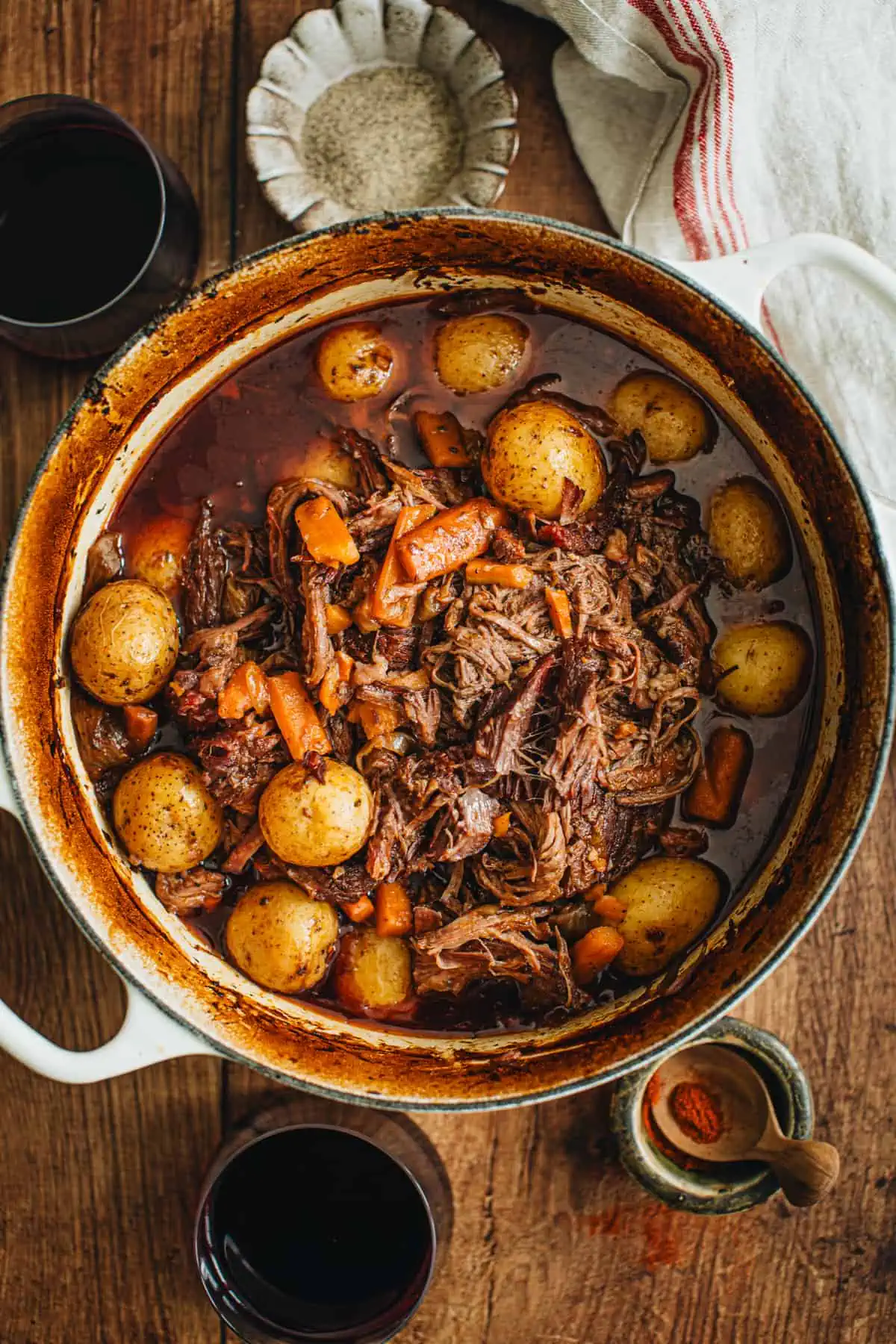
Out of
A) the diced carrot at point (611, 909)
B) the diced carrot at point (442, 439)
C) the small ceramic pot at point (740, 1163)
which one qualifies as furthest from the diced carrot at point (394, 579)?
the small ceramic pot at point (740, 1163)

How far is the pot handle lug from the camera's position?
1566mm

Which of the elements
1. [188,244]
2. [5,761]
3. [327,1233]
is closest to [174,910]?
[5,761]

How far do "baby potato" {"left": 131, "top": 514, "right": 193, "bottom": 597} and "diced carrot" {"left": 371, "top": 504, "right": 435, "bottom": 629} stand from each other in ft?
1.23

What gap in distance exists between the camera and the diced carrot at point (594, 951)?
72.6 inches

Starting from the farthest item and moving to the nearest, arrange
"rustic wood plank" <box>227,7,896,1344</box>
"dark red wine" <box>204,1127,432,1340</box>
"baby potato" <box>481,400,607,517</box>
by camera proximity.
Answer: "rustic wood plank" <box>227,7,896,1344</box> < "dark red wine" <box>204,1127,432,1340</box> < "baby potato" <box>481,400,607,517</box>

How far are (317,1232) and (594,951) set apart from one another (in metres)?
0.81

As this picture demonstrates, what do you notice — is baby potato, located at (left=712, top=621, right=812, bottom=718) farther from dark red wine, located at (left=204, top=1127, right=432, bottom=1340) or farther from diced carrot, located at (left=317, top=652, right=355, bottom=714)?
dark red wine, located at (left=204, top=1127, right=432, bottom=1340)

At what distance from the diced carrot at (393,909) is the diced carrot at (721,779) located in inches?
20.8

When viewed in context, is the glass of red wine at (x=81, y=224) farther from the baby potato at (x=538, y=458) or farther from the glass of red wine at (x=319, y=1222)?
the glass of red wine at (x=319, y=1222)

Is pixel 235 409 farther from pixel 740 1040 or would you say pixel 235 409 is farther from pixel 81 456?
pixel 740 1040

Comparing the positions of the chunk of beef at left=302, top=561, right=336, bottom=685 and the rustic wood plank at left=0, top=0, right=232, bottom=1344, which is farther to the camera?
the rustic wood plank at left=0, top=0, right=232, bottom=1344

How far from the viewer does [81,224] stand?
2.03 m

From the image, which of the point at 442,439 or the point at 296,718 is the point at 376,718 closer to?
the point at 296,718

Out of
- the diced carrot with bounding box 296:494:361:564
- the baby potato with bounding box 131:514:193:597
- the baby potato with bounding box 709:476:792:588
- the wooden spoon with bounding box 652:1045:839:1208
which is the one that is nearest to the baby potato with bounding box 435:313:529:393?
the diced carrot with bounding box 296:494:361:564
